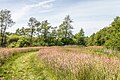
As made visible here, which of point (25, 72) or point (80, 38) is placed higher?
point (80, 38)

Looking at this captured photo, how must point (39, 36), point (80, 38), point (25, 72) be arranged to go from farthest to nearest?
1. point (80, 38)
2. point (39, 36)
3. point (25, 72)

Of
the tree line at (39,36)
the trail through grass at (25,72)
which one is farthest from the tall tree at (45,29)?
the trail through grass at (25,72)

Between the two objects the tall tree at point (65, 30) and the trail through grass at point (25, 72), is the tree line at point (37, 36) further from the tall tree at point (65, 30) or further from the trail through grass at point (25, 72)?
the trail through grass at point (25, 72)

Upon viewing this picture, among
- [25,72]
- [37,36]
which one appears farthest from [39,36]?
[25,72]

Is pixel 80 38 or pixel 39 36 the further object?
pixel 80 38

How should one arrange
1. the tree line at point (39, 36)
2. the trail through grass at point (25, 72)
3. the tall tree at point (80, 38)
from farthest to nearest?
the tall tree at point (80, 38)
the tree line at point (39, 36)
the trail through grass at point (25, 72)

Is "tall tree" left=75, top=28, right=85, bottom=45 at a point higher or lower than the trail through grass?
higher

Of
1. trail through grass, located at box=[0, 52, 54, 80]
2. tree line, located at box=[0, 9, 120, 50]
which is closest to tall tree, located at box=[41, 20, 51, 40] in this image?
tree line, located at box=[0, 9, 120, 50]

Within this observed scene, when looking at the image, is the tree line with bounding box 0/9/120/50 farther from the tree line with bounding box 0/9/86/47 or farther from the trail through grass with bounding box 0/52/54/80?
the trail through grass with bounding box 0/52/54/80

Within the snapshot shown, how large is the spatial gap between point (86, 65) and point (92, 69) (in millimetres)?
357

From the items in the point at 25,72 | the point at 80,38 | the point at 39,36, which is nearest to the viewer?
the point at 25,72

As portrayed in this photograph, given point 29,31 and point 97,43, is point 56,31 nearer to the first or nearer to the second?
point 29,31

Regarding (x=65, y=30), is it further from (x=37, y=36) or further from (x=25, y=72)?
(x=25, y=72)

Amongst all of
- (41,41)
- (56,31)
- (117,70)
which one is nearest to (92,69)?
(117,70)
